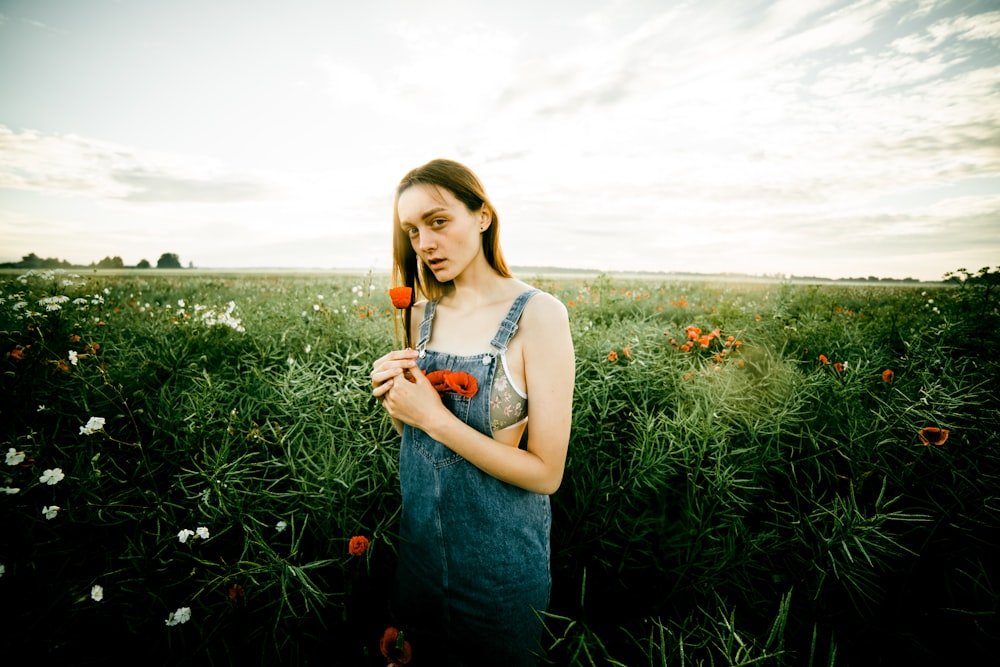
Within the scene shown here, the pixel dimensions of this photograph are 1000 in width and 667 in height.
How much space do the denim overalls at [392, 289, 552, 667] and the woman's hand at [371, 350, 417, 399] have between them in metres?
0.18

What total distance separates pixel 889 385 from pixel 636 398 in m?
1.60

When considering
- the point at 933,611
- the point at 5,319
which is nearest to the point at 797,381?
the point at 933,611

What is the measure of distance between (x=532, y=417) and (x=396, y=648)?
0.74 metres

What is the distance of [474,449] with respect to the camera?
3.64ft

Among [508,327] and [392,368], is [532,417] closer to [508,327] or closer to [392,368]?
[508,327]

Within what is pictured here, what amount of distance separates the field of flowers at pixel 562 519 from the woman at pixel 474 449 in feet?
0.68

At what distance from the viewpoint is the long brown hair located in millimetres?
1320

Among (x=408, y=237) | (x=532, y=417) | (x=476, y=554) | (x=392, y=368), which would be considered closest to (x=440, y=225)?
(x=408, y=237)

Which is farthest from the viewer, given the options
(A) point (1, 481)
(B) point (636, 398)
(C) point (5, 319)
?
(C) point (5, 319)

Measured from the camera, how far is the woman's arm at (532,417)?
1.11 metres

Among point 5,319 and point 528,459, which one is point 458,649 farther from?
point 5,319

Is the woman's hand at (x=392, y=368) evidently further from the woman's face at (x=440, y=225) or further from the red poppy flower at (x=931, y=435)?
the red poppy flower at (x=931, y=435)

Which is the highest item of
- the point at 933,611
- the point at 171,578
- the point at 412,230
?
the point at 412,230

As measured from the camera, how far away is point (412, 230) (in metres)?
1.37
